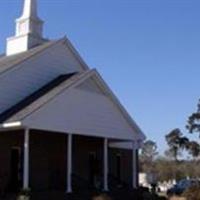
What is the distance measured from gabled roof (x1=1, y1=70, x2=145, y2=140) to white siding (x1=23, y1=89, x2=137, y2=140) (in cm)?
20

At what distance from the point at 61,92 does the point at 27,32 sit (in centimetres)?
990

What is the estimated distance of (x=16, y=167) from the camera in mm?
32875

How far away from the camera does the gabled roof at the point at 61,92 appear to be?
29.6 meters

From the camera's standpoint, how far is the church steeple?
39531 mm

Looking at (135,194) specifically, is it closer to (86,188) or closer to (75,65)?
(86,188)

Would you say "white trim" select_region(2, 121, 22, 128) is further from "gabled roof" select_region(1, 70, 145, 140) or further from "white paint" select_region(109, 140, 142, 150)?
"white paint" select_region(109, 140, 142, 150)

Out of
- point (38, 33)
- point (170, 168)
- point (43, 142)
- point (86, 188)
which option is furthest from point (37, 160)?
point (170, 168)

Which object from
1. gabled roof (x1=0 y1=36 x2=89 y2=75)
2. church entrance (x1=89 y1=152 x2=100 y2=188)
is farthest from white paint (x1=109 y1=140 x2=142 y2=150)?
gabled roof (x1=0 y1=36 x2=89 y2=75)

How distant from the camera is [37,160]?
33.8m

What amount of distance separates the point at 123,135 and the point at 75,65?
6.22m

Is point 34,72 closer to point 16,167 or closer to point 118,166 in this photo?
point 16,167

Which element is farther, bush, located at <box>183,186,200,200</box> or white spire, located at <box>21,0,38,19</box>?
white spire, located at <box>21,0,38,19</box>

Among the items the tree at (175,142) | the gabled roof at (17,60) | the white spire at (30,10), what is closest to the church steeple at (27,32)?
the white spire at (30,10)

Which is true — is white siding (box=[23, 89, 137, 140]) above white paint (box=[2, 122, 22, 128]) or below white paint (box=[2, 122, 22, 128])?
above
